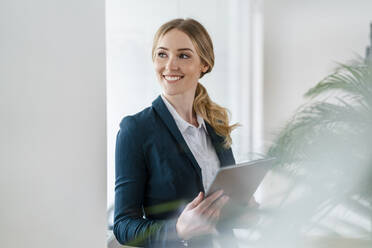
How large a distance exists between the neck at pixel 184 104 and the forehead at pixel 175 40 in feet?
0.52

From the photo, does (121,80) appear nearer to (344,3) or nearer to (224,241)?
(224,241)

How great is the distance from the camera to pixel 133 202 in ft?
3.99

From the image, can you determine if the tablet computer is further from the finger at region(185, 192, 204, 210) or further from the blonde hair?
the blonde hair

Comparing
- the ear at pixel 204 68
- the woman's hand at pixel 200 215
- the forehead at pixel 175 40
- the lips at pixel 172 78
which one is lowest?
the woman's hand at pixel 200 215

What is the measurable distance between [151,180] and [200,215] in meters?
0.19

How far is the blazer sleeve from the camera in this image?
121 centimetres

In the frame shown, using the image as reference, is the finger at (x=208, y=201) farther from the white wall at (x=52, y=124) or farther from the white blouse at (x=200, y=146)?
the white wall at (x=52, y=124)

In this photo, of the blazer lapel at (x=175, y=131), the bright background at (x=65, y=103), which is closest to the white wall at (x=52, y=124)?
the bright background at (x=65, y=103)

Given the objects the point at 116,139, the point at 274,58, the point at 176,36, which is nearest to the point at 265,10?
the point at 274,58

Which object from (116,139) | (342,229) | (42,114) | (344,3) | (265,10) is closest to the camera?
(342,229)

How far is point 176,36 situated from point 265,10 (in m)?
0.62

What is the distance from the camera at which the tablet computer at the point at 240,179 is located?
108 centimetres

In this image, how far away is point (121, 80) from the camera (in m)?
1.36

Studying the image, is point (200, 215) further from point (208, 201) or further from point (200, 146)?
point (200, 146)
